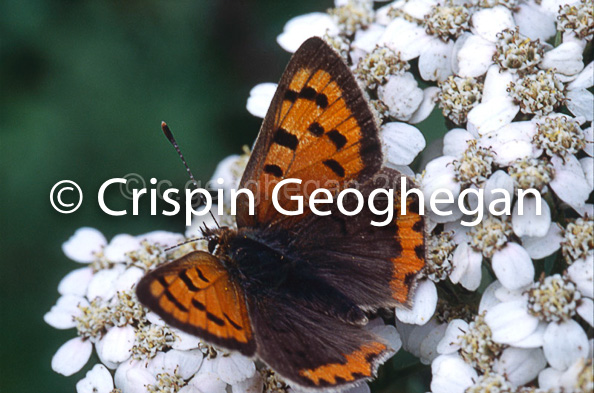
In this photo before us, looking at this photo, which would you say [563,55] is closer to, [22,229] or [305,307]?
[305,307]

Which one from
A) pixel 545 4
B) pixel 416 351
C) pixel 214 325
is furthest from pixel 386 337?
A: pixel 545 4

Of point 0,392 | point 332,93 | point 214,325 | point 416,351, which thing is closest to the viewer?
point 214,325

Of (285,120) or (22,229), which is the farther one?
(22,229)

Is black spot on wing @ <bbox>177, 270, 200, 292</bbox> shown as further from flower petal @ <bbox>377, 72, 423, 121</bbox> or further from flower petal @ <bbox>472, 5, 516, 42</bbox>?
flower petal @ <bbox>472, 5, 516, 42</bbox>

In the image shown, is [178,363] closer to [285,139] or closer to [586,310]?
[285,139]

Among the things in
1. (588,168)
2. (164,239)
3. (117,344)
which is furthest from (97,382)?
(588,168)

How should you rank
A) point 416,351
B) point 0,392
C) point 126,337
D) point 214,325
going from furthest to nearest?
point 0,392, point 126,337, point 416,351, point 214,325

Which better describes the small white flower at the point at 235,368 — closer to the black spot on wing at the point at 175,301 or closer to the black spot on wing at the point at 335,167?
the black spot on wing at the point at 175,301

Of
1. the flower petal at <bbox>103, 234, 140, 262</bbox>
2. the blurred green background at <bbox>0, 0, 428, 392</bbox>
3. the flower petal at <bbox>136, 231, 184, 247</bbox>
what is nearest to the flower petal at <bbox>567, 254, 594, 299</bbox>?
the flower petal at <bbox>136, 231, 184, 247</bbox>
